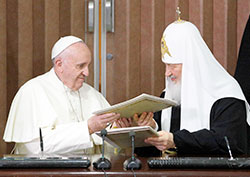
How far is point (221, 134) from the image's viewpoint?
3.73m

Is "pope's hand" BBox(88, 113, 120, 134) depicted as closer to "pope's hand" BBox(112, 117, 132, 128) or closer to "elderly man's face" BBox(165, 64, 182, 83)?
"pope's hand" BBox(112, 117, 132, 128)

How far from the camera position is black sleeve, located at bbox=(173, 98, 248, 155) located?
3.71m

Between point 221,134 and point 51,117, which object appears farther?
point 51,117

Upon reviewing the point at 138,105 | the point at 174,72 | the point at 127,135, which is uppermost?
the point at 174,72

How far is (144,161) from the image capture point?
334 centimetres

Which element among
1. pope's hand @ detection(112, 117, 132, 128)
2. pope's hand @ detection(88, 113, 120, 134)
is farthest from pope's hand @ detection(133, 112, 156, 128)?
pope's hand @ detection(88, 113, 120, 134)

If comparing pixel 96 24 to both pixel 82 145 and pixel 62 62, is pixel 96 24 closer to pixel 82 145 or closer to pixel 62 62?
pixel 62 62

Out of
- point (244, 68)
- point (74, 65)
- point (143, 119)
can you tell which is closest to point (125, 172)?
point (143, 119)

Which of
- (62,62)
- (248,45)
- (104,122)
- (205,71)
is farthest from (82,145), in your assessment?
(248,45)

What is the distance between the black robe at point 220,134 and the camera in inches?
146

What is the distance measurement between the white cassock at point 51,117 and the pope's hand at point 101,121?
8cm

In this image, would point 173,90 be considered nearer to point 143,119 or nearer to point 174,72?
point 174,72

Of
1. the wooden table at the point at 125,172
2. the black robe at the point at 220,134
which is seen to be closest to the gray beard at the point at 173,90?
the black robe at the point at 220,134

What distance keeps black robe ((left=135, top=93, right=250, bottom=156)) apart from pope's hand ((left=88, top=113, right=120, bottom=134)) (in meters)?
0.44
